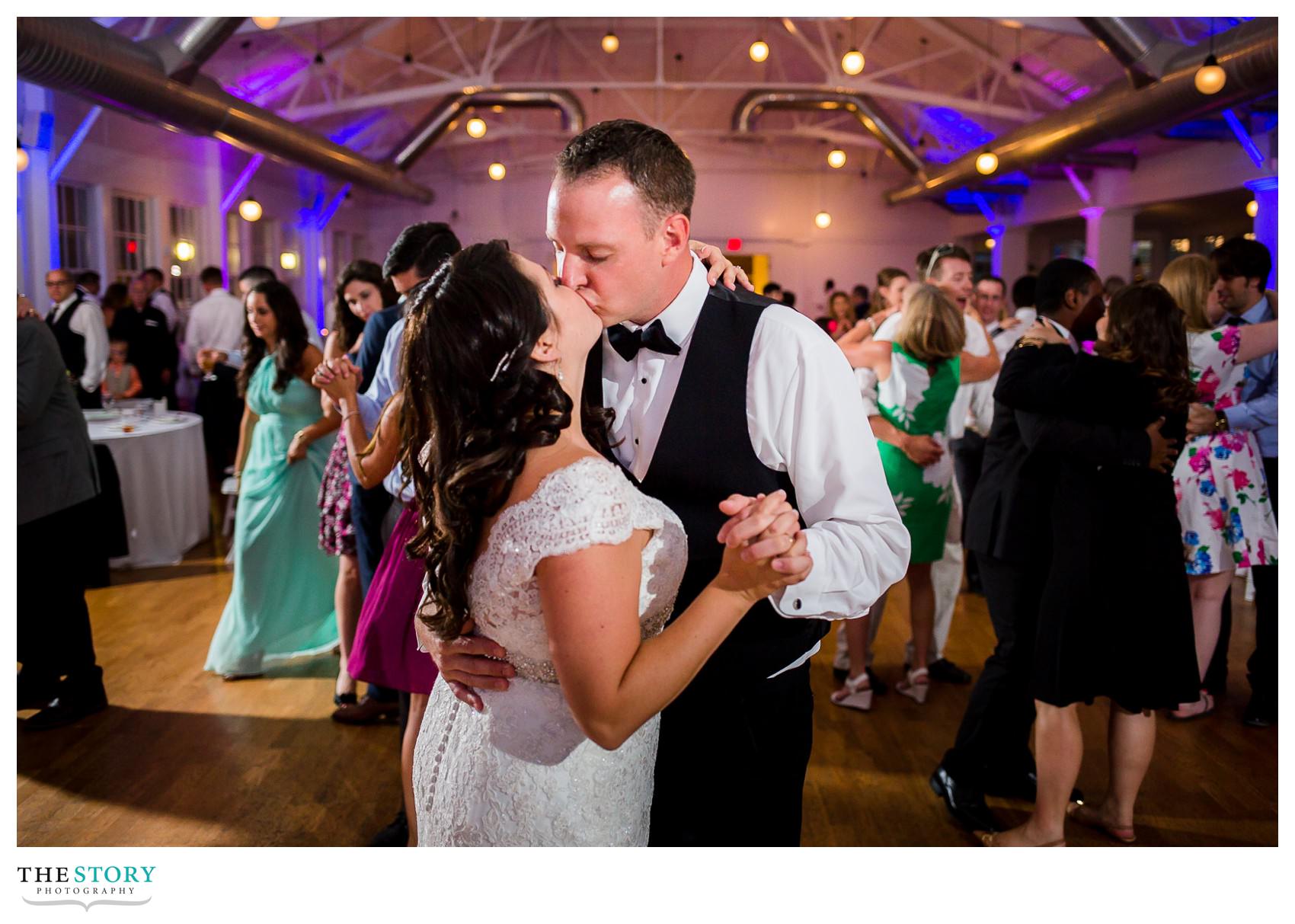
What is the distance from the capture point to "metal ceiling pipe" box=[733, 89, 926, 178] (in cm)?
1185

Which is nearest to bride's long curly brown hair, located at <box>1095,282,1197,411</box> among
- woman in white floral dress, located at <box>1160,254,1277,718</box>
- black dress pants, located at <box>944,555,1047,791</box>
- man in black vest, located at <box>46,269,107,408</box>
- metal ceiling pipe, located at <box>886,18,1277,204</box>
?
black dress pants, located at <box>944,555,1047,791</box>

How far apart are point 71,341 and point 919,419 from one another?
494 cm

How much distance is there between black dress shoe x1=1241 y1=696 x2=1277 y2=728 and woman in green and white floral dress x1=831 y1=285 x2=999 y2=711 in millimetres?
1012

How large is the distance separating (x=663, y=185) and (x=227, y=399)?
7.79 m

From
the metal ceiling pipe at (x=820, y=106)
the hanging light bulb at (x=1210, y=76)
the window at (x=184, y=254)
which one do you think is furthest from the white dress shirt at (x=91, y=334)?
the metal ceiling pipe at (x=820, y=106)

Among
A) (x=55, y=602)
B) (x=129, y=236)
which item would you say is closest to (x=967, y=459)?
(x=55, y=602)

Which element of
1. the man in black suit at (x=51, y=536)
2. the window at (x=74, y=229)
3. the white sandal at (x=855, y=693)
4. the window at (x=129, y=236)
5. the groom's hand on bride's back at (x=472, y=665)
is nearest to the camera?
the groom's hand on bride's back at (x=472, y=665)

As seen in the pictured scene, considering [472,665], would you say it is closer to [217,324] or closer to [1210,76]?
[1210,76]

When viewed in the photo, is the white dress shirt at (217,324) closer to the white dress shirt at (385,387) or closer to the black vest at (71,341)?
the black vest at (71,341)

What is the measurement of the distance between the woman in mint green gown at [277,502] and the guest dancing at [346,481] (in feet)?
1.03

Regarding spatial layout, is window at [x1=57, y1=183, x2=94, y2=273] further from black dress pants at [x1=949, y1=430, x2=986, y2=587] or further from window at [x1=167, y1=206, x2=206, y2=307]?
black dress pants at [x1=949, y1=430, x2=986, y2=587]

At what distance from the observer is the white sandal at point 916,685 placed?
12.3 feet

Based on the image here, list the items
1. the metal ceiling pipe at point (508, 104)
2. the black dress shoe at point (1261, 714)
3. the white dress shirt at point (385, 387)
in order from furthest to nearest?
the metal ceiling pipe at point (508, 104)
the black dress shoe at point (1261, 714)
the white dress shirt at point (385, 387)
